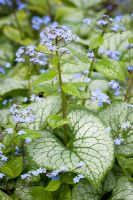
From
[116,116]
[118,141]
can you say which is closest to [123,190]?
[118,141]

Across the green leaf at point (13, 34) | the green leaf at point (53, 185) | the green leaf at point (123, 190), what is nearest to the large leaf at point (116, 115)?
the green leaf at point (123, 190)

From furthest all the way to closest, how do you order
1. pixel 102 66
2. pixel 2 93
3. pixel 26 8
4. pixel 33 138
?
pixel 26 8, pixel 2 93, pixel 102 66, pixel 33 138

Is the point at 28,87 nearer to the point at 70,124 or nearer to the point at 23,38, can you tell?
the point at 70,124

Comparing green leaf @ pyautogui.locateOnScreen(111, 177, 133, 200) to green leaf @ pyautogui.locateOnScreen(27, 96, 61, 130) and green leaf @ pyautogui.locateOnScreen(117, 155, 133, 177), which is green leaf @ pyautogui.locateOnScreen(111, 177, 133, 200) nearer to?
green leaf @ pyautogui.locateOnScreen(117, 155, 133, 177)

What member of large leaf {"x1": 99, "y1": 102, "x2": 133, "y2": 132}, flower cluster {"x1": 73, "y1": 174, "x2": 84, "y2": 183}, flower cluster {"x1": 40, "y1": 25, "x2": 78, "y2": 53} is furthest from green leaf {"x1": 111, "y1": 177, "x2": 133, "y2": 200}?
flower cluster {"x1": 40, "y1": 25, "x2": 78, "y2": 53}

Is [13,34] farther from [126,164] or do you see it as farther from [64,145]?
[126,164]

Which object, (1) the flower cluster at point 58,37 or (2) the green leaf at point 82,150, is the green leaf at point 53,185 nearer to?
(2) the green leaf at point 82,150

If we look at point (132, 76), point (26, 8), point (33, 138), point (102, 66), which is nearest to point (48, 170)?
point (33, 138)
